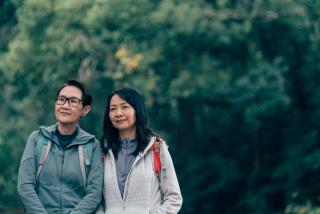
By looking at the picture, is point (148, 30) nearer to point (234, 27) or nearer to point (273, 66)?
point (234, 27)

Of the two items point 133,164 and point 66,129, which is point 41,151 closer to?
point 66,129

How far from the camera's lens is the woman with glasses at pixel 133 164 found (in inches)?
203

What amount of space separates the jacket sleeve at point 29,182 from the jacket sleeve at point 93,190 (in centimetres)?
22

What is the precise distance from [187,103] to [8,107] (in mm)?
4120

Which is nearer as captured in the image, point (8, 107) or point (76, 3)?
point (76, 3)

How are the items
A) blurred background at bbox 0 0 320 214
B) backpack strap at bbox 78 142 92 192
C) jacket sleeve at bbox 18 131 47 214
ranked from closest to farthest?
jacket sleeve at bbox 18 131 47 214
backpack strap at bbox 78 142 92 192
blurred background at bbox 0 0 320 214

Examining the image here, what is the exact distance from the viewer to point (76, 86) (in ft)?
17.4

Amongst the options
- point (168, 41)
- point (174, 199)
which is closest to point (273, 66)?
point (168, 41)

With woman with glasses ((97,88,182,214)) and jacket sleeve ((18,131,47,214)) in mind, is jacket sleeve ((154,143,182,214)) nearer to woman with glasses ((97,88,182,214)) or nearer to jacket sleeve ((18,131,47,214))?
woman with glasses ((97,88,182,214))

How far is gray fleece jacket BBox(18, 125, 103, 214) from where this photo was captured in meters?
5.03

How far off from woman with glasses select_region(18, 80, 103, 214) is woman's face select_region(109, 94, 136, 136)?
184 mm

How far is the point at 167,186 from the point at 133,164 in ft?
0.88

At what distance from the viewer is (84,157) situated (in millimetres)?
5137

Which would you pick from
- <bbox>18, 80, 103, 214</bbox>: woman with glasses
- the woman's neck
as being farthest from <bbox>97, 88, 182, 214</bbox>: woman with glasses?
the woman's neck
